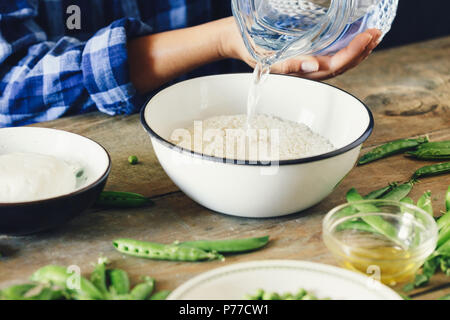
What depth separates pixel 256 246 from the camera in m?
0.94

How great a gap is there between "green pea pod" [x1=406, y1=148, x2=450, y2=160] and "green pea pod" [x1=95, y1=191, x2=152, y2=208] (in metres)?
0.59

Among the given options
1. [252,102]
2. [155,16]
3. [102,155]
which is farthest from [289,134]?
[155,16]

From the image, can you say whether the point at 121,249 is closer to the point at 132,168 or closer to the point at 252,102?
the point at 132,168

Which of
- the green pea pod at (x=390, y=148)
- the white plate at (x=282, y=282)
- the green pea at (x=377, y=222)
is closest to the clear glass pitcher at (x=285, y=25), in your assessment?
the green pea pod at (x=390, y=148)

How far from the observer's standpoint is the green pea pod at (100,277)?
827 mm

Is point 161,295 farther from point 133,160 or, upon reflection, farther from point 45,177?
point 133,160

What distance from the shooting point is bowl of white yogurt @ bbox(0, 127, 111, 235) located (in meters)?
0.88

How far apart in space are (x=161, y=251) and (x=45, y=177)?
0.74 feet

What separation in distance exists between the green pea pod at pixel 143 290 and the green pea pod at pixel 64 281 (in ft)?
0.15

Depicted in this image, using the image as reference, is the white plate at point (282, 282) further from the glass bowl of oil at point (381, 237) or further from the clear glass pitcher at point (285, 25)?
the clear glass pitcher at point (285, 25)

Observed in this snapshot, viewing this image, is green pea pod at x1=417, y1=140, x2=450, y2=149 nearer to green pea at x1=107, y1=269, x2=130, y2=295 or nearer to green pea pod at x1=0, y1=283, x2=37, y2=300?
green pea at x1=107, y1=269, x2=130, y2=295

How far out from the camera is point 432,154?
1235mm
